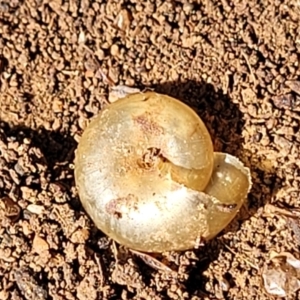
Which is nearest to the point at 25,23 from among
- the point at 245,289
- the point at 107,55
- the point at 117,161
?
the point at 107,55

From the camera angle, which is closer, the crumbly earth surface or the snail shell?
the snail shell

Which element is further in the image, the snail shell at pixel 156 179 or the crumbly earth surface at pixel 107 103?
the crumbly earth surface at pixel 107 103

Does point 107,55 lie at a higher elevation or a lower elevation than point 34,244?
higher

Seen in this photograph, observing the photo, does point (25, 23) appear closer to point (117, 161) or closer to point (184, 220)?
point (117, 161)

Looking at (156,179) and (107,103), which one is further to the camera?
(107,103)
